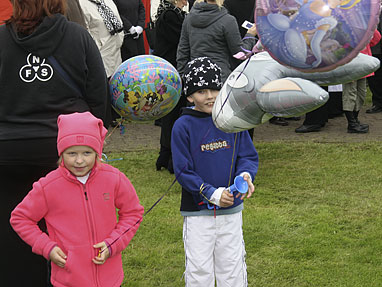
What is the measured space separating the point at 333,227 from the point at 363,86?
116 inches

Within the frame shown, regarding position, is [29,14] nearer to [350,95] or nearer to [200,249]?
[200,249]

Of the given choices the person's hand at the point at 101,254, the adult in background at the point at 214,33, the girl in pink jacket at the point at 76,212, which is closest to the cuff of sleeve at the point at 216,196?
the girl in pink jacket at the point at 76,212

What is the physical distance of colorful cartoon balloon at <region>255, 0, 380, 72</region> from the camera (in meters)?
1.67

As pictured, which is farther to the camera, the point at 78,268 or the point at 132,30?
the point at 132,30

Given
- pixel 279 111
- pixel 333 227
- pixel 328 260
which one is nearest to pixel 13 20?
pixel 279 111

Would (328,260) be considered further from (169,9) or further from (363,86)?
(363,86)

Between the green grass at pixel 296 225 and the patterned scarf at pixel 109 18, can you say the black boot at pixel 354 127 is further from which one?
the patterned scarf at pixel 109 18

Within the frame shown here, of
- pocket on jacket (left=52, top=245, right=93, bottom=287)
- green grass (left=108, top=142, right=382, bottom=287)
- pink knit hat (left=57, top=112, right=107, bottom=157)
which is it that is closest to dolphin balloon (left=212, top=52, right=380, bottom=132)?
pink knit hat (left=57, top=112, right=107, bottom=157)

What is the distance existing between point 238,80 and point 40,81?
104 cm

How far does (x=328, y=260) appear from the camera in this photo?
3.92 m

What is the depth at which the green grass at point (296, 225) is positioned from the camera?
378cm

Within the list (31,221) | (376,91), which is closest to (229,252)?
(31,221)

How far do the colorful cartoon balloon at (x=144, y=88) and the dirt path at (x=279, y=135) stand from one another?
4253 mm

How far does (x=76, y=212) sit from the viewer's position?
2537 millimetres
